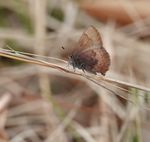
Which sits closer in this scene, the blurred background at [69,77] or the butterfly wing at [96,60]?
the butterfly wing at [96,60]

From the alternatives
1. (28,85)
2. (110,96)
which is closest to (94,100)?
(110,96)

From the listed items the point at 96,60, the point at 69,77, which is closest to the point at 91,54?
the point at 96,60

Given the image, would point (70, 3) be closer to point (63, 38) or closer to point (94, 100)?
point (63, 38)

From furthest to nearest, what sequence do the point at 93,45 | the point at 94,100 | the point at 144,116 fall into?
the point at 94,100 → the point at 144,116 → the point at 93,45

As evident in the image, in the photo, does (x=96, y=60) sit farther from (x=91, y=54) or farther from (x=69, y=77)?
(x=69, y=77)

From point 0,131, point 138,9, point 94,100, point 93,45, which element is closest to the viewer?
point 93,45
